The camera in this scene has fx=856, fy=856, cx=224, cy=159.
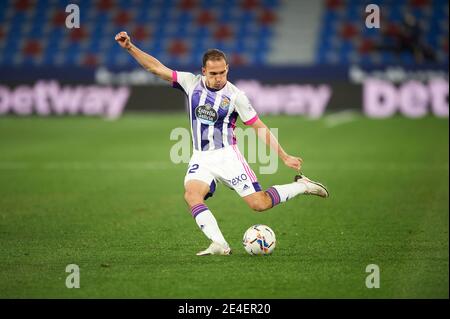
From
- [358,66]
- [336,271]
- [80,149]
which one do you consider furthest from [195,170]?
[358,66]

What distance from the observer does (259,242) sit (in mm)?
7711

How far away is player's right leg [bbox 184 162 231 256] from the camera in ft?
25.1

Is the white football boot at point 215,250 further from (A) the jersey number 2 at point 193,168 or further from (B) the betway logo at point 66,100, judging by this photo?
(B) the betway logo at point 66,100

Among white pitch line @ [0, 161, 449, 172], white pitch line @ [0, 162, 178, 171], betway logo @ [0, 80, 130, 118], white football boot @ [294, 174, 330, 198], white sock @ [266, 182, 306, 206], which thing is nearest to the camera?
white sock @ [266, 182, 306, 206]

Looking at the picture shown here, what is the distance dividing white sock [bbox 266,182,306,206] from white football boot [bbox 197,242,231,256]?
70 cm

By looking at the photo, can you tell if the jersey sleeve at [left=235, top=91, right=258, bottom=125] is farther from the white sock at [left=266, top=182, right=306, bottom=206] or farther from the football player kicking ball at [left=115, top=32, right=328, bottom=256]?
the white sock at [left=266, top=182, right=306, bottom=206]

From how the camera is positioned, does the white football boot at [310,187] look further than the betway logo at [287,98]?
No

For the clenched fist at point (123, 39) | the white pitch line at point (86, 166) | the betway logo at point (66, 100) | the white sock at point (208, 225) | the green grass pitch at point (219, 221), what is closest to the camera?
the green grass pitch at point (219, 221)

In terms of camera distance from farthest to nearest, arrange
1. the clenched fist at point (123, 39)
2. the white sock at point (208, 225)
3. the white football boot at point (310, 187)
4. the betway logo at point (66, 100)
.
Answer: the betway logo at point (66, 100) < the white football boot at point (310, 187) < the clenched fist at point (123, 39) < the white sock at point (208, 225)

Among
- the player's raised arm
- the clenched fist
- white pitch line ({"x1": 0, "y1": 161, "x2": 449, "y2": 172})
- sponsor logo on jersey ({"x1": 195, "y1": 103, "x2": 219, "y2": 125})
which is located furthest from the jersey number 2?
white pitch line ({"x1": 0, "y1": 161, "x2": 449, "y2": 172})

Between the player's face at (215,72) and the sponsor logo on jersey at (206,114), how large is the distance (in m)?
0.23

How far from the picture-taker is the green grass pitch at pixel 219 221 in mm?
6656

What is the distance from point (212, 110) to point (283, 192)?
41.4 inches

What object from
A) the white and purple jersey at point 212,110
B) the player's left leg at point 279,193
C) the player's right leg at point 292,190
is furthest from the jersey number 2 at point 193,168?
the player's right leg at point 292,190
